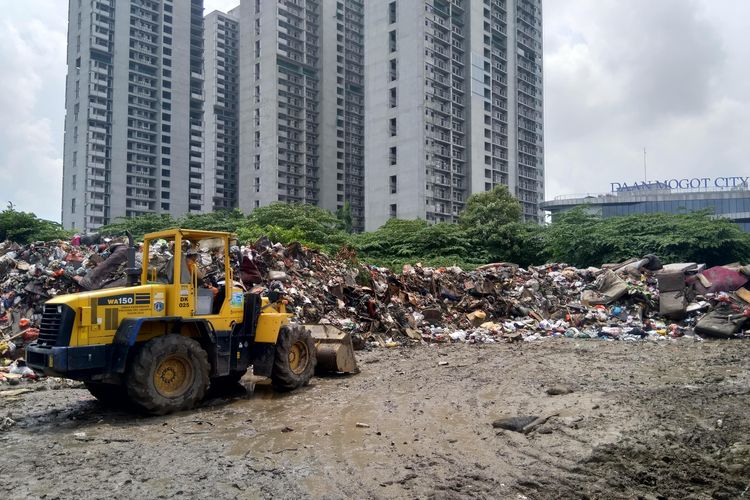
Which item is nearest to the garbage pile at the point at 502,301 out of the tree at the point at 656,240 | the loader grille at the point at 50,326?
the loader grille at the point at 50,326

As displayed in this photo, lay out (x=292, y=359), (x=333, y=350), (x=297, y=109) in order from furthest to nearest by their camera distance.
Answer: (x=297, y=109), (x=333, y=350), (x=292, y=359)

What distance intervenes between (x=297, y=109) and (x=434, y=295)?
214 ft

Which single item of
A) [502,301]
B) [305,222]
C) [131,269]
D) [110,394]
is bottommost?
[110,394]

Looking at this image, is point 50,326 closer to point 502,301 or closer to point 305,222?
point 502,301

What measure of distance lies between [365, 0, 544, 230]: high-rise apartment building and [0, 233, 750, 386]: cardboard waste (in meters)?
41.6

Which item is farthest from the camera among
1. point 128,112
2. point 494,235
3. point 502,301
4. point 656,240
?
point 128,112

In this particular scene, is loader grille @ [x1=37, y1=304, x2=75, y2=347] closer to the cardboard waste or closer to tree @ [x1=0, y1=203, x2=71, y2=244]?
the cardboard waste

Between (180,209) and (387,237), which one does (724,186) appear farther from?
(180,209)

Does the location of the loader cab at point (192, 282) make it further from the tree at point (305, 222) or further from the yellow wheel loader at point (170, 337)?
the tree at point (305, 222)

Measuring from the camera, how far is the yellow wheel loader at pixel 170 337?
247 inches

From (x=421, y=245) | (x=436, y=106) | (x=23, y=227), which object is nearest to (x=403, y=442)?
(x=23, y=227)

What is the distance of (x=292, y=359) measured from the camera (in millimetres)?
8617

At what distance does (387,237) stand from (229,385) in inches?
1167

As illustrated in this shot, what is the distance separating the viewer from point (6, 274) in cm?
1291
